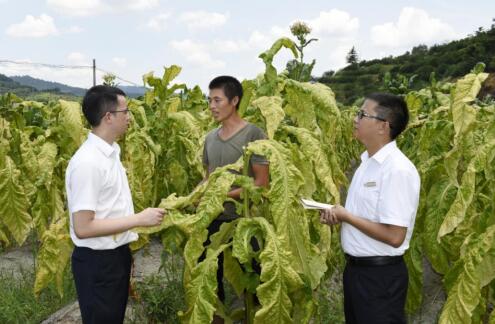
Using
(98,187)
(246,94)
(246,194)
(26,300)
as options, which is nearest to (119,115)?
(98,187)

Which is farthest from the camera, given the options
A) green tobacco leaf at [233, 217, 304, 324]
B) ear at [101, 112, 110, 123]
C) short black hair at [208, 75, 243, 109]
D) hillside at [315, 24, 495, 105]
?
hillside at [315, 24, 495, 105]

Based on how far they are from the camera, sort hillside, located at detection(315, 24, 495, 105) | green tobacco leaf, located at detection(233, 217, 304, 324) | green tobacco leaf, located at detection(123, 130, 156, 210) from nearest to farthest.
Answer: green tobacco leaf, located at detection(233, 217, 304, 324), green tobacco leaf, located at detection(123, 130, 156, 210), hillside, located at detection(315, 24, 495, 105)

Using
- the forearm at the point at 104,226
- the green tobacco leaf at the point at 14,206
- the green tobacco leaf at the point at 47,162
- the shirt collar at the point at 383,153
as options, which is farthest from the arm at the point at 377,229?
the green tobacco leaf at the point at 14,206

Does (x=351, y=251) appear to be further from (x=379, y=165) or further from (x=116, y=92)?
(x=116, y=92)

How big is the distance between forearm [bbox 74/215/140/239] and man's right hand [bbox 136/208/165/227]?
0.02 metres

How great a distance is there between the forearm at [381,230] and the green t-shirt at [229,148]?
846 mm

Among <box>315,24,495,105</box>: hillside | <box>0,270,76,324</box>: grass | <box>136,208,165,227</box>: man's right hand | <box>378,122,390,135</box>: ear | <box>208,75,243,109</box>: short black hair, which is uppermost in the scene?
<box>315,24,495,105</box>: hillside

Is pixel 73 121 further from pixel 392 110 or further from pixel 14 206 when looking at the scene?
pixel 392 110

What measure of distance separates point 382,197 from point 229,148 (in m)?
1.16

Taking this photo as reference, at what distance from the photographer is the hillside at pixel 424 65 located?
133 feet

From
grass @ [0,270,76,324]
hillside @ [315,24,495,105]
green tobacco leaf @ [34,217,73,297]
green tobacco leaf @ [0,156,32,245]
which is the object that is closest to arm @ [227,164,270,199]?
green tobacco leaf @ [34,217,73,297]

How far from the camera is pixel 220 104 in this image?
3.25 m

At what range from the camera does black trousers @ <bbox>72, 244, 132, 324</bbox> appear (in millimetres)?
2527

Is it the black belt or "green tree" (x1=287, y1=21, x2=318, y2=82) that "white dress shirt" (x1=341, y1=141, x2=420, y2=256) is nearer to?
the black belt
